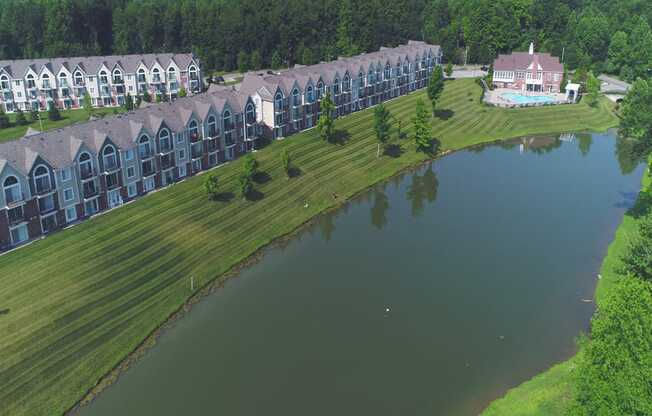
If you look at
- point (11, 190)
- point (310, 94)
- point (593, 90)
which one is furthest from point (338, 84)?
point (11, 190)

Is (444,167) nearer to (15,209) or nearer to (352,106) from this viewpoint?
(352,106)

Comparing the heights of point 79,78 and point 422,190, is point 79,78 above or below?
above

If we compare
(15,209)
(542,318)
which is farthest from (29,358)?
(542,318)

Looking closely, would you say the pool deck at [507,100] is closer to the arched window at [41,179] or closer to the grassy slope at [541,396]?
the grassy slope at [541,396]

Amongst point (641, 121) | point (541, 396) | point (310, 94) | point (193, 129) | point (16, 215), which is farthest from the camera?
point (310, 94)

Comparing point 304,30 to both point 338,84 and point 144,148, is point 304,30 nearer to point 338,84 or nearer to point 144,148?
point 338,84

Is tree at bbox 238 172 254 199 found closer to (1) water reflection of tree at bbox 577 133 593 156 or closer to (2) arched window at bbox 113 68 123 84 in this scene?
(2) arched window at bbox 113 68 123 84
